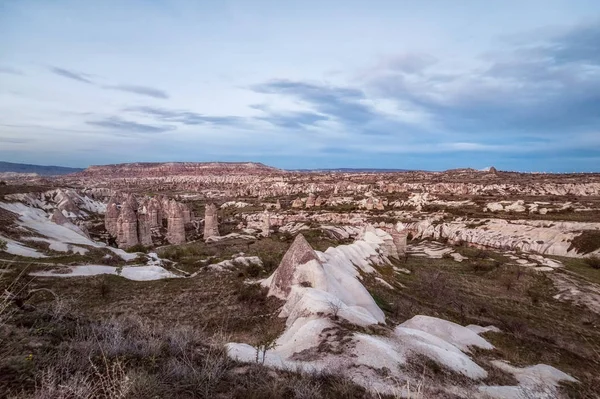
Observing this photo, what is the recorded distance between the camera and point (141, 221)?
4088 centimetres

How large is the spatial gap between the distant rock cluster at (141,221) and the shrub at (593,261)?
4652 centimetres

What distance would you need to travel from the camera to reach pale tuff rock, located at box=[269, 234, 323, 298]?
13.2m

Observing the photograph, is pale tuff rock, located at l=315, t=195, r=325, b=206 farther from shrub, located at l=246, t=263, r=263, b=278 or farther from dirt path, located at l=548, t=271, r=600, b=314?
shrub, located at l=246, t=263, r=263, b=278

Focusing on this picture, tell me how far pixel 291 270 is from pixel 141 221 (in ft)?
108

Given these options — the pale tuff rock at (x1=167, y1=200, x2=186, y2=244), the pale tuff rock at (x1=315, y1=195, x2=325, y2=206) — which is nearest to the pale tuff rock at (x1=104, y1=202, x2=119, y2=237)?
the pale tuff rock at (x1=167, y1=200, x2=186, y2=244)

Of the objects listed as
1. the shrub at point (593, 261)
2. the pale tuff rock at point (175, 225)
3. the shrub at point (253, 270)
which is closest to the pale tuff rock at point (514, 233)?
the shrub at point (593, 261)

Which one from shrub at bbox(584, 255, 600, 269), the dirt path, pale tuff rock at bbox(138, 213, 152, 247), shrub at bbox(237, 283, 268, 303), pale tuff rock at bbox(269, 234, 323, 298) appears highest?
pale tuff rock at bbox(269, 234, 323, 298)

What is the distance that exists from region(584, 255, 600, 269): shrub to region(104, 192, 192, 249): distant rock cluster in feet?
153

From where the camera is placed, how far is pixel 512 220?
5288 centimetres

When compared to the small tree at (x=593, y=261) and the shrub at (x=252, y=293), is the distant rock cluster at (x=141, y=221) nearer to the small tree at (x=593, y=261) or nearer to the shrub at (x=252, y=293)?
the shrub at (x=252, y=293)

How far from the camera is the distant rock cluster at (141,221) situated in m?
38.5

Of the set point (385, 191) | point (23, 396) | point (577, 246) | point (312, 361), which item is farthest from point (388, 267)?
point (385, 191)

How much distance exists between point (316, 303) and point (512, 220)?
53.8m

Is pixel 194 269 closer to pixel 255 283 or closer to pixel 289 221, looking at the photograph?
pixel 255 283
